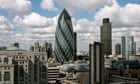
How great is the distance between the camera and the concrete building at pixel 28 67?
104 metres

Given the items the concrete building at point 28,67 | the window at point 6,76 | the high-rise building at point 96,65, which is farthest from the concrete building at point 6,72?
the high-rise building at point 96,65

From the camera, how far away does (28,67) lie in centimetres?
10656

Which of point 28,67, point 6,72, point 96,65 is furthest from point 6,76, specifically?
point 96,65

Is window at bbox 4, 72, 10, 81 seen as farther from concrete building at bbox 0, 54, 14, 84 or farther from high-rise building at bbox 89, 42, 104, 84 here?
high-rise building at bbox 89, 42, 104, 84

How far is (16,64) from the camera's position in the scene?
104 meters

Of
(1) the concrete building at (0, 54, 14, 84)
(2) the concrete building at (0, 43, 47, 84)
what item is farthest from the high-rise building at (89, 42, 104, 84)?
(1) the concrete building at (0, 54, 14, 84)

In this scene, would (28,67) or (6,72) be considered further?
(28,67)

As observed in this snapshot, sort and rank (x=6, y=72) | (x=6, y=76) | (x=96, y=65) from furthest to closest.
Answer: (x=96, y=65) < (x=6, y=76) < (x=6, y=72)

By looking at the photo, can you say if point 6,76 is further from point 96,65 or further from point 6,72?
point 96,65

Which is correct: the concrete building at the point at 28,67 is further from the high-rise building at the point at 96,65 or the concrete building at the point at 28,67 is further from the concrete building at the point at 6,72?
the high-rise building at the point at 96,65

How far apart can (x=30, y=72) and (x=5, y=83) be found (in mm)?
14292

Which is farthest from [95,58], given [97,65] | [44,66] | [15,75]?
[15,75]

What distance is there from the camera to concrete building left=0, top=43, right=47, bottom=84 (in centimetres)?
10356

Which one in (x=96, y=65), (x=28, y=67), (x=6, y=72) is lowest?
(x=6, y=72)
